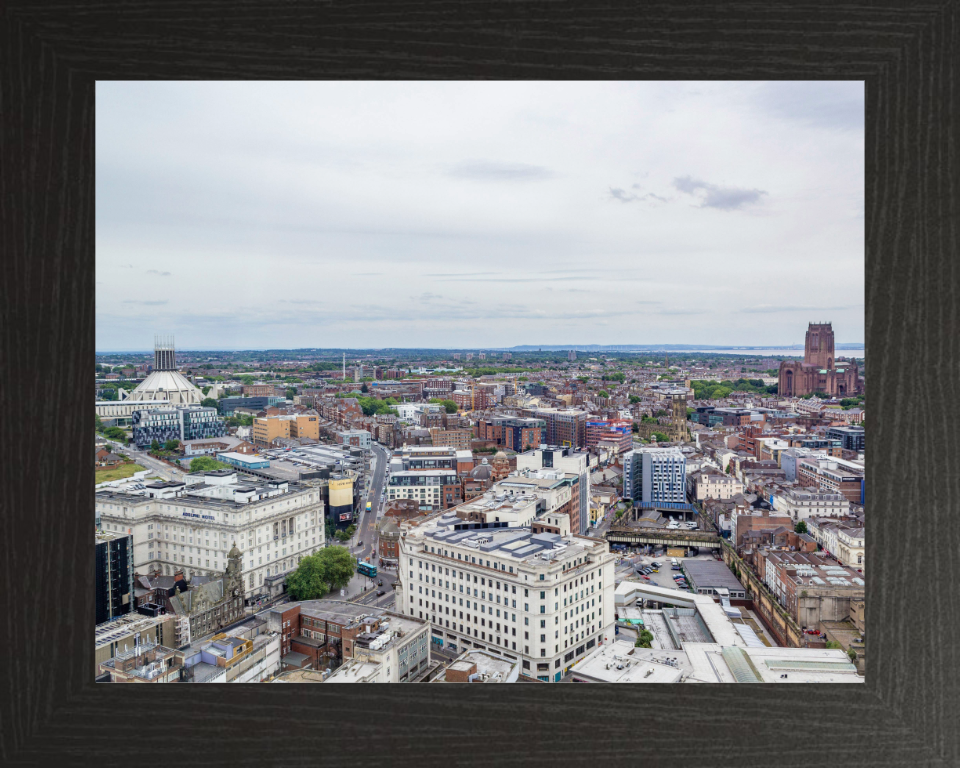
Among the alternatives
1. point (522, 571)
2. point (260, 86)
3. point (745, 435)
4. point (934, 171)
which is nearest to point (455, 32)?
point (260, 86)

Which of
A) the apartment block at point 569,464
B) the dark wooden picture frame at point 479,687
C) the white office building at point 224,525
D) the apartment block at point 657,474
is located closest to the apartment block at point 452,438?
the apartment block at point 569,464

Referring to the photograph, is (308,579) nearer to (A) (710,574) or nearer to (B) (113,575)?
(B) (113,575)

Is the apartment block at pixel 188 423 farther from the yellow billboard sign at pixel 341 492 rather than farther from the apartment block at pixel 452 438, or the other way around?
the apartment block at pixel 452 438

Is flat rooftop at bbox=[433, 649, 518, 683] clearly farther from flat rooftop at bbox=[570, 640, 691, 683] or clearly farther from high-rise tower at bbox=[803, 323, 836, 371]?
high-rise tower at bbox=[803, 323, 836, 371]

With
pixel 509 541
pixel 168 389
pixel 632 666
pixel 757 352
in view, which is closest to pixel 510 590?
pixel 509 541

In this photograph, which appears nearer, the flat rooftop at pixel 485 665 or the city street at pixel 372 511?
the flat rooftop at pixel 485 665
